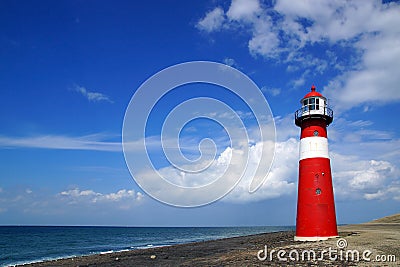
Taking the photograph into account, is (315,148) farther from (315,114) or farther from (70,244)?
(70,244)

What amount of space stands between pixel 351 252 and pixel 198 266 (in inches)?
317

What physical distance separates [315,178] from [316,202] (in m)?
1.52

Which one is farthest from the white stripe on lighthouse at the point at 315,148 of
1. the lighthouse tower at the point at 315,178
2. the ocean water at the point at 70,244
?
the ocean water at the point at 70,244

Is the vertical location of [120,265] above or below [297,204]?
below

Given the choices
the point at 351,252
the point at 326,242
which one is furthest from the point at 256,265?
the point at 326,242

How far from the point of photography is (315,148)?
23.4 m

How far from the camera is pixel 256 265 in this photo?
55.6 feet

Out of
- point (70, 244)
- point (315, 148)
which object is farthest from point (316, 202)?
point (70, 244)

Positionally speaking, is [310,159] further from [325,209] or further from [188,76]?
[188,76]

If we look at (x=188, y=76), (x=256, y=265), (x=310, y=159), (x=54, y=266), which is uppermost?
(x=188, y=76)

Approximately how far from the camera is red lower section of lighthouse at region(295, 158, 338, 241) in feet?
74.7

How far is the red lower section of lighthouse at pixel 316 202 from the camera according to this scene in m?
22.8

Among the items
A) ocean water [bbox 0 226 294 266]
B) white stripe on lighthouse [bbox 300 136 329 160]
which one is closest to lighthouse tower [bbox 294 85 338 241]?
white stripe on lighthouse [bbox 300 136 329 160]

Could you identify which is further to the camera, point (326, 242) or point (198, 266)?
point (326, 242)
